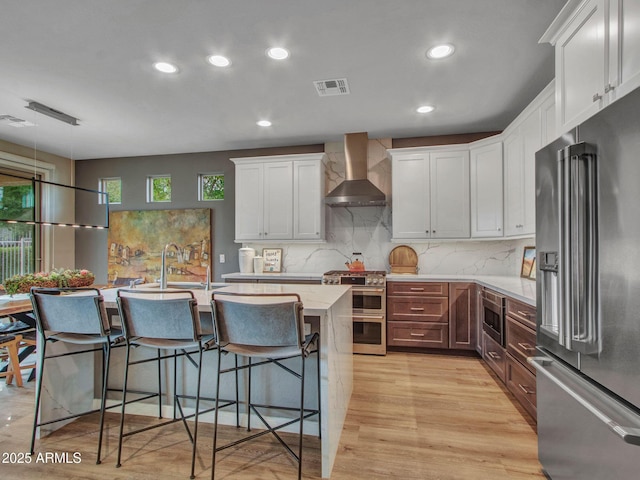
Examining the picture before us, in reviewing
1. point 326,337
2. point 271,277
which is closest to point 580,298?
point 326,337

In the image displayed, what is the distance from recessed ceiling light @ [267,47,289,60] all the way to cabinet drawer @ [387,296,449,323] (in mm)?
2740

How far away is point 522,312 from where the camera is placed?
2465 millimetres

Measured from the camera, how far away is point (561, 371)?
5.30 ft

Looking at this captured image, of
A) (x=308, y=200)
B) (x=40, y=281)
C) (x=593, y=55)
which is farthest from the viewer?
(x=308, y=200)

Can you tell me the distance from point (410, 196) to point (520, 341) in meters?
2.17

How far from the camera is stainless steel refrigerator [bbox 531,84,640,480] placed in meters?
1.17

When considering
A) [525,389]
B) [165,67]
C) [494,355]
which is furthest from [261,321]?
[494,355]

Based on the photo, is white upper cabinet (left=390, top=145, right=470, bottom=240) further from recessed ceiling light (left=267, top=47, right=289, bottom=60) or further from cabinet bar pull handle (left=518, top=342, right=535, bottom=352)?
recessed ceiling light (left=267, top=47, right=289, bottom=60)

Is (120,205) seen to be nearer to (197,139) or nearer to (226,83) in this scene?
(197,139)

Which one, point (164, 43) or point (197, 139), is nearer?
point (164, 43)

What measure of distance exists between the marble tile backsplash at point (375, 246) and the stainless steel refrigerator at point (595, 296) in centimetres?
274

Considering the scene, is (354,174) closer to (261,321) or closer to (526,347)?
(526,347)

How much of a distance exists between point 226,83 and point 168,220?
112 inches

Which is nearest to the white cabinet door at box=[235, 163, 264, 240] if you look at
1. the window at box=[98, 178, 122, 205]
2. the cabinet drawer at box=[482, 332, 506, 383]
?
the window at box=[98, 178, 122, 205]
